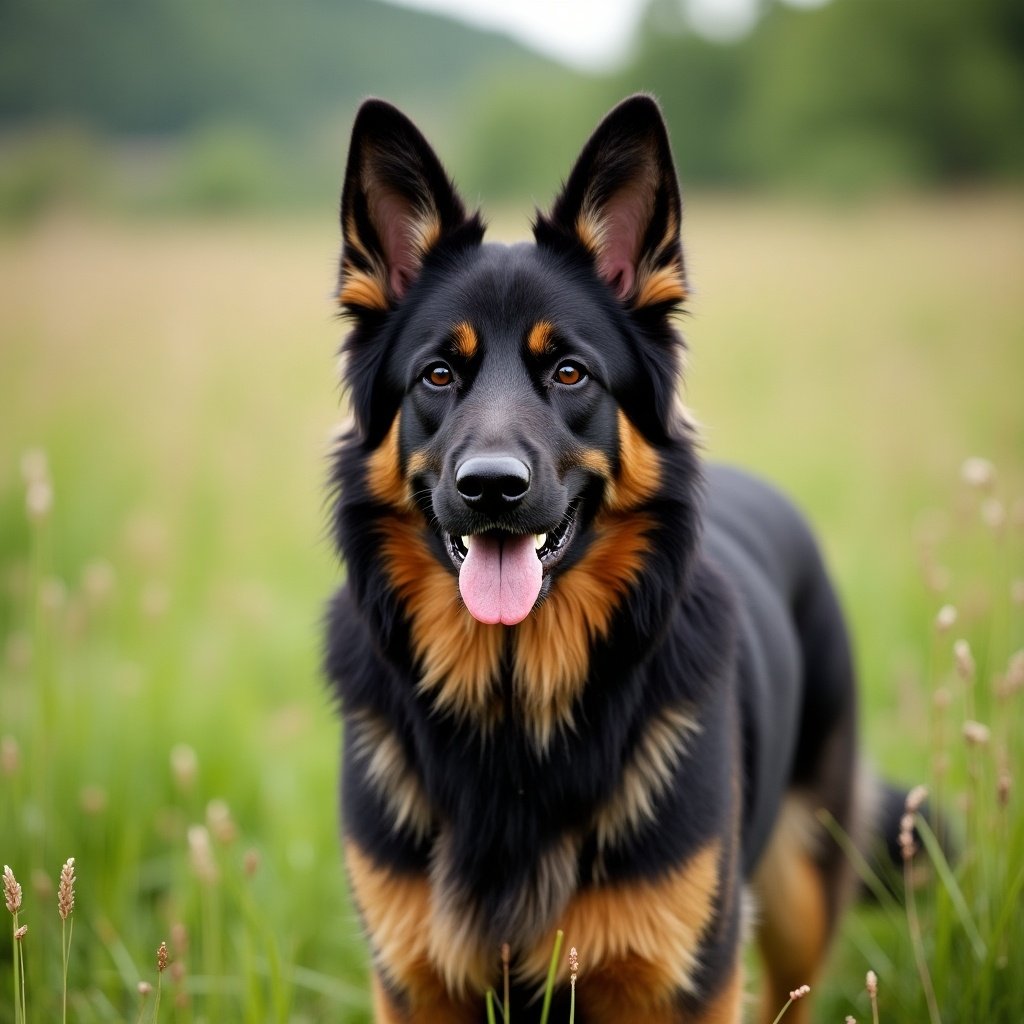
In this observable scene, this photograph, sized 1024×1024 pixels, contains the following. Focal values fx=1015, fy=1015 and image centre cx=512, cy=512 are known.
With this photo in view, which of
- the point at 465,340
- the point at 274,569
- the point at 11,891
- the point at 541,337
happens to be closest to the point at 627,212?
the point at 541,337

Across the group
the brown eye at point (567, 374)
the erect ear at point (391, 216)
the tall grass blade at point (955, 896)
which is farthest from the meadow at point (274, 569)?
the brown eye at point (567, 374)

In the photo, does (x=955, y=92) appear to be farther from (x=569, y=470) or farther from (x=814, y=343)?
(x=569, y=470)

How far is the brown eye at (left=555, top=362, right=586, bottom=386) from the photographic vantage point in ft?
9.96

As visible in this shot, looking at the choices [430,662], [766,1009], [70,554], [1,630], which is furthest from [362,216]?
[70,554]

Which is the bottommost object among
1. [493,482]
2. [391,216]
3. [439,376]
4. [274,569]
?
[274,569]

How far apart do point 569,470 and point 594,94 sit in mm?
44733

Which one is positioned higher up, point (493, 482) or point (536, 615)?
point (493, 482)

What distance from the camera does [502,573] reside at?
9.13ft

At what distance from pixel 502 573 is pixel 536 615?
0.31 meters

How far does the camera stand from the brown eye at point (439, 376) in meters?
3.07

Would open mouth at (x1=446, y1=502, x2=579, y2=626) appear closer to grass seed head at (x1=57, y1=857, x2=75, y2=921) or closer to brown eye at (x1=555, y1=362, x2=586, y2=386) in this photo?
brown eye at (x1=555, y1=362, x2=586, y2=386)

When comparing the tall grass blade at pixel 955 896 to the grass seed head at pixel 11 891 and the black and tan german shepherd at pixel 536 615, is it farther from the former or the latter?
the grass seed head at pixel 11 891

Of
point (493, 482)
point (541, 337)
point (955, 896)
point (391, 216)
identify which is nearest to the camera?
point (493, 482)

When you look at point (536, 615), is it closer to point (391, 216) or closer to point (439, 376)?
point (439, 376)
